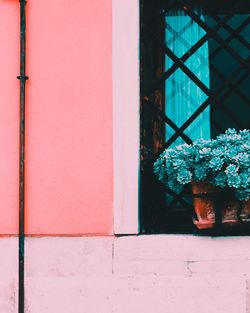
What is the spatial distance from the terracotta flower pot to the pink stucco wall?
27.5 inches

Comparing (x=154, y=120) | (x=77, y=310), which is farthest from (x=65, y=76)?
(x=77, y=310)

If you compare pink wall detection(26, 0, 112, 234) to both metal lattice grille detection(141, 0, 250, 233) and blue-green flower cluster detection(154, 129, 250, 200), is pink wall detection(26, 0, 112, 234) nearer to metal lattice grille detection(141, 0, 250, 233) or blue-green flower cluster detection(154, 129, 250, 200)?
metal lattice grille detection(141, 0, 250, 233)

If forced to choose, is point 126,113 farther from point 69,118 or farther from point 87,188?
point 87,188

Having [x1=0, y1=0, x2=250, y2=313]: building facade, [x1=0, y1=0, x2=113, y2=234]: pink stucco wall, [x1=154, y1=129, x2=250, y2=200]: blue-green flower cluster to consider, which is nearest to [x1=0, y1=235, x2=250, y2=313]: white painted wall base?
[x1=0, y1=0, x2=250, y2=313]: building facade

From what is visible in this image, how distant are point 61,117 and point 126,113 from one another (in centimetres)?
50

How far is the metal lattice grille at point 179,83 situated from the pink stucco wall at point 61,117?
357 mm

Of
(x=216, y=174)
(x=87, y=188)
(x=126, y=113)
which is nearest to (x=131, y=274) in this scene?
(x=87, y=188)

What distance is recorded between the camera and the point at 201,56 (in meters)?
5.16

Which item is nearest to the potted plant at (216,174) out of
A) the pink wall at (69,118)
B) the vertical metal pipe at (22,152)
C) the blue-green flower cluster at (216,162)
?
the blue-green flower cluster at (216,162)

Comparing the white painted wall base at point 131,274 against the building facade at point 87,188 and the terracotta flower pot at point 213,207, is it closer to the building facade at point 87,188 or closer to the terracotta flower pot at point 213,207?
the building facade at point 87,188

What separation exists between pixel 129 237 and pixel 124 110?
969 millimetres

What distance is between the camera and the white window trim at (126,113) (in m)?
4.79

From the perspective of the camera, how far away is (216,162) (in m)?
4.48

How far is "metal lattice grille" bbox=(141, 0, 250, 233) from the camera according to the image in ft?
16.3
